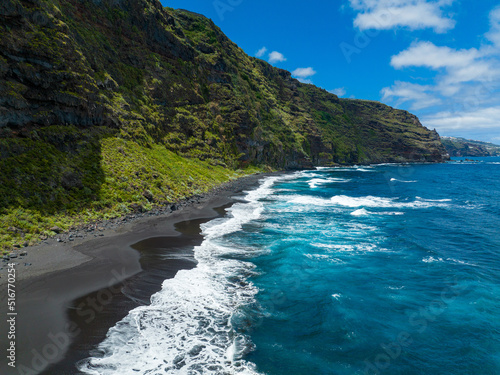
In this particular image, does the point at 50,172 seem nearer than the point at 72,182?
Yes

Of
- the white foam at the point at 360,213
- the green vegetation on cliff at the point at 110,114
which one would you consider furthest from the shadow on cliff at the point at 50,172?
the white foam at the point at 360,213

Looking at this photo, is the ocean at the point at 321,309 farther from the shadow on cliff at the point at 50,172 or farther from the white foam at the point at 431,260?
the shadow on cliff at the point at 50,172

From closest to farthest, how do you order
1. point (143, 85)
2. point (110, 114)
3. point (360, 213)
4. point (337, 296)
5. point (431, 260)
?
point (337, 296)
point (431, 260)
point (360, 213)
point (110, 114)
point (143, 85)

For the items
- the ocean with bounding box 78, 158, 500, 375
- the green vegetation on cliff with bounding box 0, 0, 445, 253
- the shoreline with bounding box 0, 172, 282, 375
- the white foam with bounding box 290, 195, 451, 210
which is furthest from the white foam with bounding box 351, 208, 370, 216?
the green vegetation on cliff with bounding box 0, 0, 445, 253

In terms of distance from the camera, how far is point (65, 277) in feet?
50.2

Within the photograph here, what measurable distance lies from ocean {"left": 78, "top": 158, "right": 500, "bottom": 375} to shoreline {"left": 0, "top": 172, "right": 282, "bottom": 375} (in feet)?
6.10

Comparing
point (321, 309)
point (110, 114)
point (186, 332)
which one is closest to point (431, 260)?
point (321, 309)

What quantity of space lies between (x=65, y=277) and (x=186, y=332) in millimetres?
8938

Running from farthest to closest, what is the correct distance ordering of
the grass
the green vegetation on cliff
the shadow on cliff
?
the green vegetation on cliff < the shadow on cliff < the grass

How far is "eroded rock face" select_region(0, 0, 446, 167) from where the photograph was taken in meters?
28.1

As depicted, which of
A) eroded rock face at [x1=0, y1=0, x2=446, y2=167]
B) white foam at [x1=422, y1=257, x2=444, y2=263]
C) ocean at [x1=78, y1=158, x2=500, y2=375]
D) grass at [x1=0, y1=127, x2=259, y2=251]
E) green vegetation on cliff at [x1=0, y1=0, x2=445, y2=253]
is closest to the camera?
ocean at [x1=78, y1=158, x2=500, y2=375]

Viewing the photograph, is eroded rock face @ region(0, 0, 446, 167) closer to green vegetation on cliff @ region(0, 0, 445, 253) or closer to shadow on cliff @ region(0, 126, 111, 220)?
green vegetation on cliff @ region(0, 0, 445, 253)

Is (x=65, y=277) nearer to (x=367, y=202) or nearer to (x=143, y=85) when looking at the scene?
(x=367, y=202)

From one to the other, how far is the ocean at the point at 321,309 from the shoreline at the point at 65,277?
6.10 ft
